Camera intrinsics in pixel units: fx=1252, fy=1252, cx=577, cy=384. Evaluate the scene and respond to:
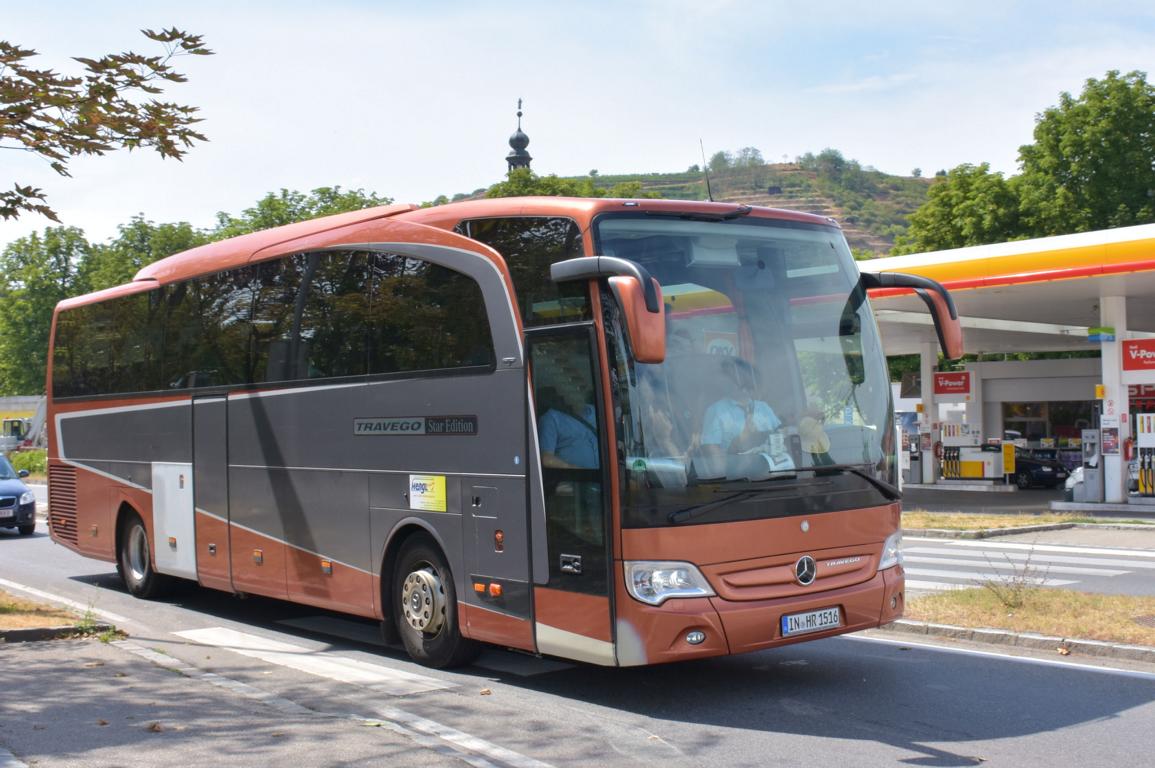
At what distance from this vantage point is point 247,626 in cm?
1237

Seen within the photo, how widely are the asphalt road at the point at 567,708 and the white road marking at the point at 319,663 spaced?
0.08 feet

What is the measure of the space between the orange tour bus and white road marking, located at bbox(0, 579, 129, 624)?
217 centimetres

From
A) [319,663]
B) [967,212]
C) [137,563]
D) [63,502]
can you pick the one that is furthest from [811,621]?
[967,212]

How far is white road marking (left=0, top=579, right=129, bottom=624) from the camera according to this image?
1256cm

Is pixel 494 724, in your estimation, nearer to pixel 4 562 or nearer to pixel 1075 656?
pixel 1075 656

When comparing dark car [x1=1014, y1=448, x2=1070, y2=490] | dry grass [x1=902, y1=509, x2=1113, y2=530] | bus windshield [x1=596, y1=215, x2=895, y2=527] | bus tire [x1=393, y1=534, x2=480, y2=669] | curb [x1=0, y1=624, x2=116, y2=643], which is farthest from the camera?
dark car [x1=1014, y1=448, x2=1070, y2=490]

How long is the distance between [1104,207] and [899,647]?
4086cm

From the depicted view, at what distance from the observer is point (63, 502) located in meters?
16.4

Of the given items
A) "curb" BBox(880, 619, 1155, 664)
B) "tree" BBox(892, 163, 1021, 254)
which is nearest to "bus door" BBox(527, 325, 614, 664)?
"curb" BBox(880, 619, 1155, 664)

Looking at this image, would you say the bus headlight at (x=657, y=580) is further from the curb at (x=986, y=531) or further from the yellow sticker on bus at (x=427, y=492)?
the curb at (x=986, y=531)

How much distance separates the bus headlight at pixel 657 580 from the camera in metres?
7.67

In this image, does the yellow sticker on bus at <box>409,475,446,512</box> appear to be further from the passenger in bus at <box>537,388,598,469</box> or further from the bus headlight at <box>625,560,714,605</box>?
the bus headlight at <box>625,560,714,605</box>

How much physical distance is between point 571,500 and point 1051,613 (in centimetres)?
530

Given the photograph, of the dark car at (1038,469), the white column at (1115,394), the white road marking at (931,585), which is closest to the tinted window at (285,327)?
the white road marking at (931,585)
